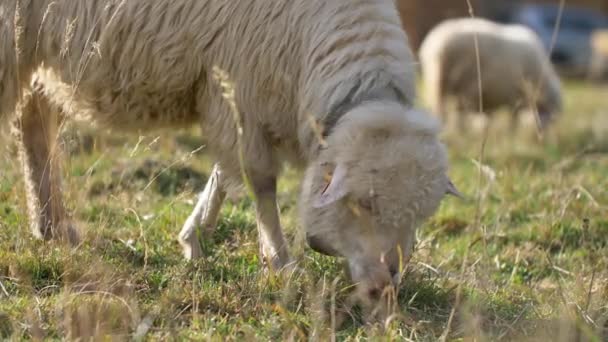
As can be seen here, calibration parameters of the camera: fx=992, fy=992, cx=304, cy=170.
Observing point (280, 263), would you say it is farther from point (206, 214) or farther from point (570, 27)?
point (570, 27)

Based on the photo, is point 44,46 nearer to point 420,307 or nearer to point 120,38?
point 120,38

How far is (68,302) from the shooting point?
3.38m

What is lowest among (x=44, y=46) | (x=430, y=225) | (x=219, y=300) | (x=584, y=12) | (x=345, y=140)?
(x=584, y=12)

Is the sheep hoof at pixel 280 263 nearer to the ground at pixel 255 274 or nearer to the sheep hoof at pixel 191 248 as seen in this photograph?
the ground at pixel 255 274

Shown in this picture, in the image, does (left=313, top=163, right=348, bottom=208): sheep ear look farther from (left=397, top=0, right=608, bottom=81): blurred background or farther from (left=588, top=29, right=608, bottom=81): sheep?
(left=588, top=29, right=608, bottom=81): sheep

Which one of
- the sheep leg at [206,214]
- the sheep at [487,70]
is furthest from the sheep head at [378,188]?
the sheep at [487,70]

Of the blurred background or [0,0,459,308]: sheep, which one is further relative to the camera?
the blurred background

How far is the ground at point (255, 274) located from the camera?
339 centimetres

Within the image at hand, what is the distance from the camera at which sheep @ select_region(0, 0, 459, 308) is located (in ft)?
11.9

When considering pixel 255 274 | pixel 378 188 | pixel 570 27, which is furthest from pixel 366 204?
pixel 570 27

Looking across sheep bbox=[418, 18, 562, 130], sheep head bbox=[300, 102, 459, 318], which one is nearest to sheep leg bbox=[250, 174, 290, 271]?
sheep head bbox=[300, 102, 459, 318]

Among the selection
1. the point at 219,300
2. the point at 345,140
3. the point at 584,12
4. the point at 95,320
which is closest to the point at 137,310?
the point at 95,320

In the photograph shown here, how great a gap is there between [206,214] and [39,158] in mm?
945

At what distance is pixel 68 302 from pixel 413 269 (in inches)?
58.4
